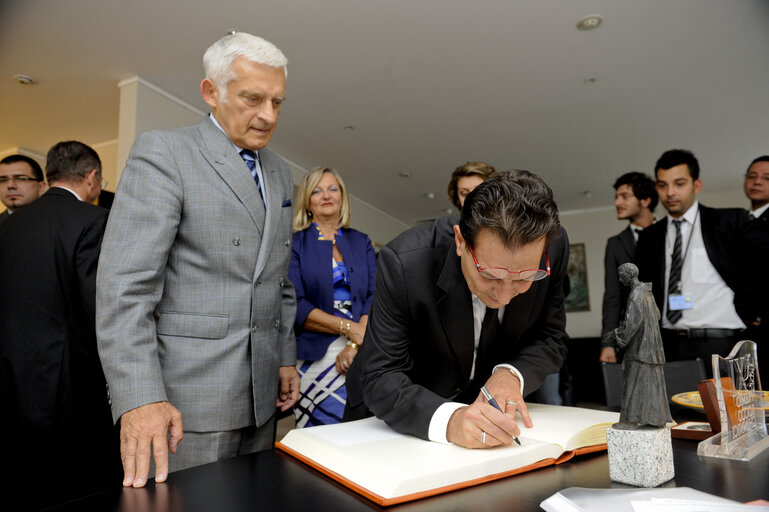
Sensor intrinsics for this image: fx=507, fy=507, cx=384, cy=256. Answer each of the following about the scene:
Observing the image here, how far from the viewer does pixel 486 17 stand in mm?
3961

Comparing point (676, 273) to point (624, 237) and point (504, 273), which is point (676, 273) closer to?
point (624, 237)

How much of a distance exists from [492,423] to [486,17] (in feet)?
12.5

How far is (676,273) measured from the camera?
291 cm

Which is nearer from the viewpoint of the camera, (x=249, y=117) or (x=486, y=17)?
(x=249, y=117)

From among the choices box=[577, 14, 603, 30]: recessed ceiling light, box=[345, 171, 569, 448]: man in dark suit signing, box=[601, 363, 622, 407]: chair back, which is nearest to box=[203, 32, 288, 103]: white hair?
box=[345, 171, 569, 448]: man in dark suit signing

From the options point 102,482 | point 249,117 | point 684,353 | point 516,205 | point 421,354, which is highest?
point 249,117

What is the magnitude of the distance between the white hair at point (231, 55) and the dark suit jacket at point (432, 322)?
2.20 ft

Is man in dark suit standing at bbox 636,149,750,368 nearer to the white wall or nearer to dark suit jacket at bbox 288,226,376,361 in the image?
dark suit jacket at bbox 288,226,376,361

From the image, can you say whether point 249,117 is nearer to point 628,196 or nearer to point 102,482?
point 102,482

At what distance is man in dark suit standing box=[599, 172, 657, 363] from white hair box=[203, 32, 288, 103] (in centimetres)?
302

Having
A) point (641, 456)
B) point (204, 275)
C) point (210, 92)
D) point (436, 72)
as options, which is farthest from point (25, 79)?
point (641, 456)

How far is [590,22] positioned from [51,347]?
168 inches

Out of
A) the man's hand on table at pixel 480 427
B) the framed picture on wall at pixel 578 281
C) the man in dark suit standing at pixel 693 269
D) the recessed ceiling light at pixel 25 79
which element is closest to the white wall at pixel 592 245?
the framed picture on wall at pixel 578 281

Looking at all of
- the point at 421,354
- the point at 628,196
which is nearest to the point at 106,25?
the point at 421,354
